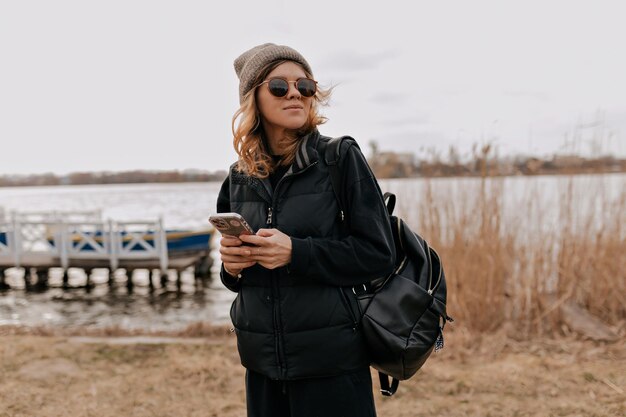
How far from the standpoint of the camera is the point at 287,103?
1.46 m

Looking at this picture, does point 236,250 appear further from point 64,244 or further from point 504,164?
point 64,244

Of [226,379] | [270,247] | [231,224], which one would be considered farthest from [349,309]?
[226,379]

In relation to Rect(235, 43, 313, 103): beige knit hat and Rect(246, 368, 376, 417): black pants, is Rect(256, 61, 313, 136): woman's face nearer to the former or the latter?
Rect(235, 43, 313, 103): beige knit hat

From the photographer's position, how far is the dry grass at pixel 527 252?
4.38 meters

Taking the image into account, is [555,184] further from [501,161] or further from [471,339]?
[471,339]

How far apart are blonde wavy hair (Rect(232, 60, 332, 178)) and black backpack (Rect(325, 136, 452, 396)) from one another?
13 centimetres

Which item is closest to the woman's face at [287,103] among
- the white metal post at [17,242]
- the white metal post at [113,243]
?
the white metal post at [113,243]

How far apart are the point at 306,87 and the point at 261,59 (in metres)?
0.15

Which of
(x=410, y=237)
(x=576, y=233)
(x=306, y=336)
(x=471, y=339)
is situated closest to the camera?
(x=306, y=336)

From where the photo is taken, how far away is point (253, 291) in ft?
4.73

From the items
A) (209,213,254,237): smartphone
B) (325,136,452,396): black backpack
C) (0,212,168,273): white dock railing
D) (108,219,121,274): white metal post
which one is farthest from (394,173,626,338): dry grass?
(108,219,121,274): white metal post

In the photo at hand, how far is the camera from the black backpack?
1376 millimetres

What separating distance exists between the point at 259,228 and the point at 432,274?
0.53 m

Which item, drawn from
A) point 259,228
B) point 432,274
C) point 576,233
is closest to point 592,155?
point 576,233
